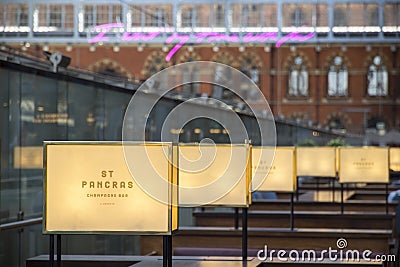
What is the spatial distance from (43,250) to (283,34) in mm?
33093

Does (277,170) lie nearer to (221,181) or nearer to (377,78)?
(221,181)

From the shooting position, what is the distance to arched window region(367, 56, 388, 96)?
56656 millimetres

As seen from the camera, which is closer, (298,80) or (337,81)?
(298,80)

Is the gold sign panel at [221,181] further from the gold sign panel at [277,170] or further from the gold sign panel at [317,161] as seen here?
the gold sign panel at [317,161]

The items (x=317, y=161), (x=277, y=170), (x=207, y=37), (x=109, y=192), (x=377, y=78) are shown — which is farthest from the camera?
(x=377, y=78)

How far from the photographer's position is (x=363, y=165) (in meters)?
10.4

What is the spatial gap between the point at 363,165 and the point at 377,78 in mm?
47379

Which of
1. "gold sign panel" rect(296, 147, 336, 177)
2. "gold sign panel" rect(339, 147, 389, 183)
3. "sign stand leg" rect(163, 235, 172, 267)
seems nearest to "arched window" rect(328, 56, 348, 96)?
"gold sign panel" rect(296, 147, 336, 177)

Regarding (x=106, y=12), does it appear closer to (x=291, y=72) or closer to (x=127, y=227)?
(x=291, y=72)

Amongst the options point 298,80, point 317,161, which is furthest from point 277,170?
point 298,80

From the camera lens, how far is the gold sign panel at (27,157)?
7.52m

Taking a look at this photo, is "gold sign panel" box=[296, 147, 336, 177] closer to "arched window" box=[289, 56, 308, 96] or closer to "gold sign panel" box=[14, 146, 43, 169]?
"gold sign panel" box=[14, 146, 43, 169]

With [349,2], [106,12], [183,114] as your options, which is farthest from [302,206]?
[349,2]

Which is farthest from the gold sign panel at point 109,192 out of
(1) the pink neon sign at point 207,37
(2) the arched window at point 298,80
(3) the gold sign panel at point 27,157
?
(2) the arched window at point 298,80
